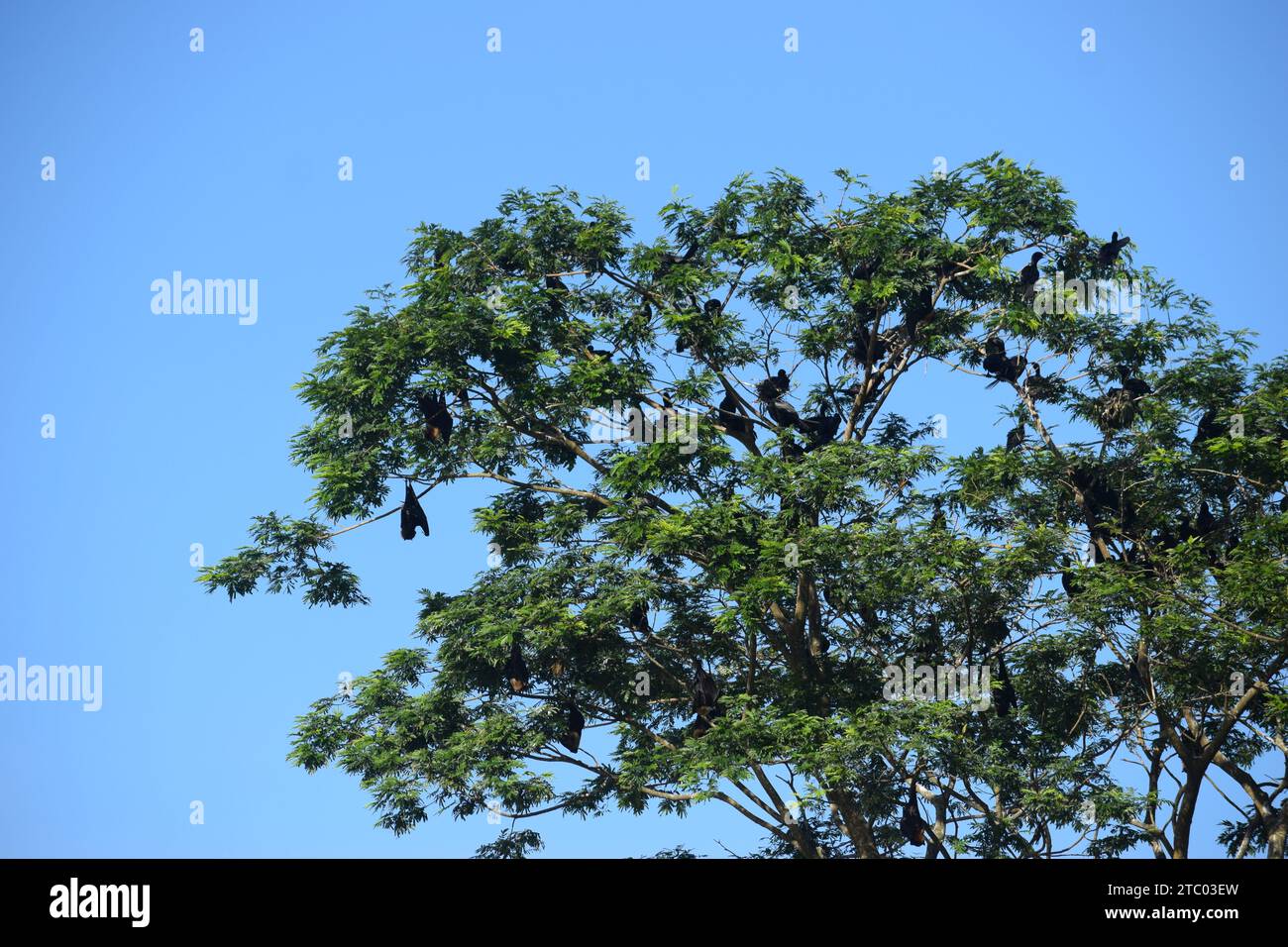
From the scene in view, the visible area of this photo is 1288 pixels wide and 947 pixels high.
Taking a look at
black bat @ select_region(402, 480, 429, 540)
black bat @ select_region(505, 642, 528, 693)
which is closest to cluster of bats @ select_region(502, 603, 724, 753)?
black bat @ select_region(505, 642, 528, 693)

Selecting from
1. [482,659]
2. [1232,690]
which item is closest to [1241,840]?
[1232,690]

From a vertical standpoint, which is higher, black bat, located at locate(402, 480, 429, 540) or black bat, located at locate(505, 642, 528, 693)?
black bat, located at locate(402, 480, 429, 540)

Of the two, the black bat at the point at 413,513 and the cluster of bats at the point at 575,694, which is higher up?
the black bat at the point at 413,513

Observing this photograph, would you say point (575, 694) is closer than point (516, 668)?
No

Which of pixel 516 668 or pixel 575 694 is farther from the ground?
pixel 516 668

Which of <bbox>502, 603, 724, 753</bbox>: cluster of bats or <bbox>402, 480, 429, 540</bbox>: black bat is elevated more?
<bbox>402, 480, 429, 540</bbox>: black bat

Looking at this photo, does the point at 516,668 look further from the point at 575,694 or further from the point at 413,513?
the point at 413,513

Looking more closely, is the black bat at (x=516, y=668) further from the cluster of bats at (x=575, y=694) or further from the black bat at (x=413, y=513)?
the black bat at (x=413, y=513)

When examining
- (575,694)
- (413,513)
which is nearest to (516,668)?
(575,694)

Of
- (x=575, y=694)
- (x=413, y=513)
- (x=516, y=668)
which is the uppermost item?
(x=413, y=513)

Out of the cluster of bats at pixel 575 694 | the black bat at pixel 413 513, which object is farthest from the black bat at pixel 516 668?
the black bat at pixel 413 513

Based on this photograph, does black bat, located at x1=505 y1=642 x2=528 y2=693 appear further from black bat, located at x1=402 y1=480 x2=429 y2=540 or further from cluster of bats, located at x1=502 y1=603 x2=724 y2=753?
black bat, located at x1=402 y1=480 x2=429 y2=540

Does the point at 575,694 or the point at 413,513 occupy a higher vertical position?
the point at 413,513
